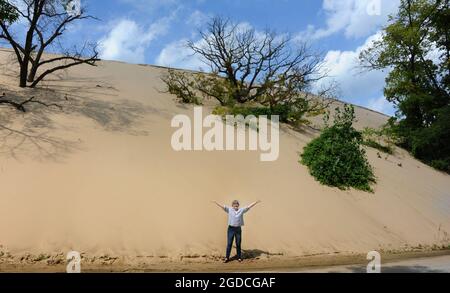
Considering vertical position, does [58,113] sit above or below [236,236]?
above

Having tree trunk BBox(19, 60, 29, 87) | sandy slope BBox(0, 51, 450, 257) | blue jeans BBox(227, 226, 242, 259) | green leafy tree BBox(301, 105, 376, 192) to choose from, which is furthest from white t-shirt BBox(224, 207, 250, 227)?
tree trunk BBox(19, 60, 29, 87)

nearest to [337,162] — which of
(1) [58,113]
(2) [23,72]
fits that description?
(1) [58,113]

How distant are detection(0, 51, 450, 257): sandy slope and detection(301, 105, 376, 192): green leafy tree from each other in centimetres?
41

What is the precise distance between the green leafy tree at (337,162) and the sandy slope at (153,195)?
0.41 m

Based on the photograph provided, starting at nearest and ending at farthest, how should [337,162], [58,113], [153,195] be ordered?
1. [153,195]
2. [58,113]
3. [337,162]

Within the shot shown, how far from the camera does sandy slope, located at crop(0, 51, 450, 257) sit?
10.1m

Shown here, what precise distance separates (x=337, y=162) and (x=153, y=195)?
6554 mm

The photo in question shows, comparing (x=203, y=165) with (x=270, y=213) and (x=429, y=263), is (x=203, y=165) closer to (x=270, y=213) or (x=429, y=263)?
(x=270, y=213)

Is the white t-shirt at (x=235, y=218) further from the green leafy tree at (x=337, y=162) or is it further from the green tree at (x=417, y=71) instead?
the green tree at (x=417, y=71)

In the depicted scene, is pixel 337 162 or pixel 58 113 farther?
pixel 337 162

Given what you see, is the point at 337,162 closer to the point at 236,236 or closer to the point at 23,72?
the point at 236,236

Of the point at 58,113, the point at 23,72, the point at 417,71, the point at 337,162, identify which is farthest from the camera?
the point at 417,71

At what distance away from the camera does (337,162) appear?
587 inches

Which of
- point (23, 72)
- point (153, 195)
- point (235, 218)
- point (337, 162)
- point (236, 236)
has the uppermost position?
point (23, 72)
